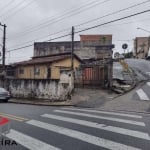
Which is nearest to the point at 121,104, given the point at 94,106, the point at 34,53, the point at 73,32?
the point at 94,106

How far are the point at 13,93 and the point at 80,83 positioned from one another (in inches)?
268

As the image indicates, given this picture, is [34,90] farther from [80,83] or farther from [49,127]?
[49,127]

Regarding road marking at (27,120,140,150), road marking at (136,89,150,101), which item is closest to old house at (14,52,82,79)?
road marking at (136,89,150,101)

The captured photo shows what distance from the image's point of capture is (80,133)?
28.9 ft

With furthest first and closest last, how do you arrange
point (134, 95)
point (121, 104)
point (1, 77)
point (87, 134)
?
point (1, 77) < point (134, 95) < point (121, 104) < point (87, 134)

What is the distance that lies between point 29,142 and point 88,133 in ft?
6.61

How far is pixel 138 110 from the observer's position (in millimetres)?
14648

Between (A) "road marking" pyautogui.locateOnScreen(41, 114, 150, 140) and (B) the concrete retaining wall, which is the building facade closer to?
(B) the concrete retaining wall

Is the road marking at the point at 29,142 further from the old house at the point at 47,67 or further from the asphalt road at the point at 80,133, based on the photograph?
the old house at the point at 47,67

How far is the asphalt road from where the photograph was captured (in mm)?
7312

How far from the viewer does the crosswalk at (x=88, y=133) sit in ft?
24.0

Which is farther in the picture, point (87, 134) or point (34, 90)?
point (34, 90)

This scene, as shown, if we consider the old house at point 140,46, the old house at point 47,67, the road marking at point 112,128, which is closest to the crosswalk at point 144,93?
the road marking at point 112,128

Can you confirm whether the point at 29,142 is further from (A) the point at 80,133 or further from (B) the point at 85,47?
(B) the point at 85,47
